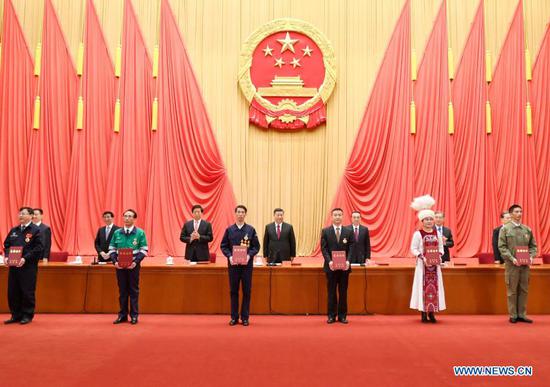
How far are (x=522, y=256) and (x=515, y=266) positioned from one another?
164 millimetres

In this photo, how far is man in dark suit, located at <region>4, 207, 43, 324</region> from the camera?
528 cm

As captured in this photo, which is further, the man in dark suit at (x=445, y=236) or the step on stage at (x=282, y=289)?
the man in dark suit at (x=445, y=236)

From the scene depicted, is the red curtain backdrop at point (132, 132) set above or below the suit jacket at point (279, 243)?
above

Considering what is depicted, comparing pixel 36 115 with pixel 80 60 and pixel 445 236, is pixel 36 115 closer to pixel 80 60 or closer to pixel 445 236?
pixel 80 60

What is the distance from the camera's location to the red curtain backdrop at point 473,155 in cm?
952

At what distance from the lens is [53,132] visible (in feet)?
31.8

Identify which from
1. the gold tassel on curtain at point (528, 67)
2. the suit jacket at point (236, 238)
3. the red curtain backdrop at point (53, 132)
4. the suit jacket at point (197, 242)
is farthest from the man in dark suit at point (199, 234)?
the gold tassel on curtain at point (528, 67)

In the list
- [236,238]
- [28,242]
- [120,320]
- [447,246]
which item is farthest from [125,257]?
[447,246]

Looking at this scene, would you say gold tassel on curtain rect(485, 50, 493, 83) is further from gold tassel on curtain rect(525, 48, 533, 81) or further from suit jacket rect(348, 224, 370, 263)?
suit jacket rect(348, 224, 370, 263)

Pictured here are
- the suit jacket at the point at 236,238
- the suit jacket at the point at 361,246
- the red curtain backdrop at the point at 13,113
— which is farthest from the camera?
the red curtain backdrop at the point at 13,113

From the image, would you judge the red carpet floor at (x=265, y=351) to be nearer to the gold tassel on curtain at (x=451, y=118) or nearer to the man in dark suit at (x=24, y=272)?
the man in dark suit at (x=24, y=272)

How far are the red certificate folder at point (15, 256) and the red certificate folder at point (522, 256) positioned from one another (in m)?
5.22

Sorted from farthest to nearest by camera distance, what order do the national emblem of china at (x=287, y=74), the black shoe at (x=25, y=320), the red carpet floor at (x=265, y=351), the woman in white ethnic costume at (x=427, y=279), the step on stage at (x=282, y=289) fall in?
the national emblem of china at (x=287, y=74) < the step on stage at (x=282, y=289) < the woman in white ethnic costume at (x=427, y=279) < the black shoe at (x=25, y=320) < the red carpet floor at (x=265, y=351)

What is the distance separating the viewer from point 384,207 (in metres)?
9.66
